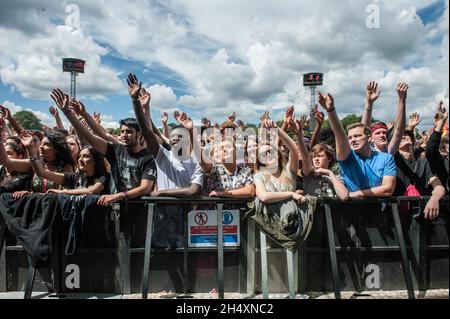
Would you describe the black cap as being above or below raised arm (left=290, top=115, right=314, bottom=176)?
above

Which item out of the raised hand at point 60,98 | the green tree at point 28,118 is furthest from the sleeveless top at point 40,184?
the green tree at point 28,118

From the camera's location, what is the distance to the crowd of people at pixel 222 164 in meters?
3.52

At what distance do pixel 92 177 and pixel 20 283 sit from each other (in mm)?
1329

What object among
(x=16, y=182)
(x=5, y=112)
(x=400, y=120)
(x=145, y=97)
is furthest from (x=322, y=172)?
(x=5, y=112)

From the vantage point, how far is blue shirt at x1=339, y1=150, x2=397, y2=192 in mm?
3551

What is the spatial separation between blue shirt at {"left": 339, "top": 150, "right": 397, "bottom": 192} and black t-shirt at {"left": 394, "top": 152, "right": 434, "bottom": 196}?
0.46 meters

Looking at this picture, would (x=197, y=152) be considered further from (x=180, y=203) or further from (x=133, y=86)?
(x=133, y=86)

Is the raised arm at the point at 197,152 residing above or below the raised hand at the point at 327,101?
A: below

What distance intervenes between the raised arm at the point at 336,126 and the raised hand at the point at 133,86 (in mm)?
1909

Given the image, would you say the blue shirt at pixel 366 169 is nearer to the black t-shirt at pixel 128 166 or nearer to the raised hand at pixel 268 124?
the raised hand at pixel 268 124

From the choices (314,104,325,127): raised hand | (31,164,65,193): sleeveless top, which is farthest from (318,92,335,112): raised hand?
(31,164,65,193): sleeveless top

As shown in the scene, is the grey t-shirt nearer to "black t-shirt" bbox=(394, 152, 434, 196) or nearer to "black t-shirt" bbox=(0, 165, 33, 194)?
"black t-shirt" bbox=(394, 152, 434, 196)

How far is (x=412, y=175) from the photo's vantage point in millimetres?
3951
